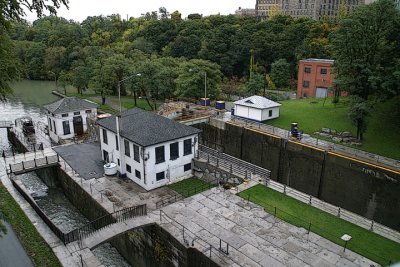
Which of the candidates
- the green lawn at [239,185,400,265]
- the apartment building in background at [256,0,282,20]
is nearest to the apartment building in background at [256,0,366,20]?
the apartment building in background at [256,0,282,20]

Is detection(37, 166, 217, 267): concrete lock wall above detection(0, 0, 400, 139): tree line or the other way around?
the other way around

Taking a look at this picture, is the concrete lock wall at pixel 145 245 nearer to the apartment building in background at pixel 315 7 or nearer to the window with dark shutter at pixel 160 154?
the window with dark shutter at pixel 160 154

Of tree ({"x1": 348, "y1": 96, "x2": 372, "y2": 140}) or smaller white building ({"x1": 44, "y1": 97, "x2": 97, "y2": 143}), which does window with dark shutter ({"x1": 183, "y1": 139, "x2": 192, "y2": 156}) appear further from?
smaller white building ({"x1": 44, "y1": 97, "x2": 97, "y2": 143})

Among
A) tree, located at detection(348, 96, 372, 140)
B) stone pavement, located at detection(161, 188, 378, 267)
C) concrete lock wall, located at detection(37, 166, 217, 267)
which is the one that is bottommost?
concrete lock wall, located at detection(37, 166, 217, 267)

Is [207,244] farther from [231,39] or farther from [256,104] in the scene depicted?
[231,39]

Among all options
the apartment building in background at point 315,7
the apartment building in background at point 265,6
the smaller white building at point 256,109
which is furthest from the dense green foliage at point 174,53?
the apartment building in background at point 265,6

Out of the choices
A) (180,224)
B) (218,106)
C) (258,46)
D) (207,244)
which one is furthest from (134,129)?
(258,46)

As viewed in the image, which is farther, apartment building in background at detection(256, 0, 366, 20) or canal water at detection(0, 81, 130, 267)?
apartment building in background at detection(256, 0, 366, 20)

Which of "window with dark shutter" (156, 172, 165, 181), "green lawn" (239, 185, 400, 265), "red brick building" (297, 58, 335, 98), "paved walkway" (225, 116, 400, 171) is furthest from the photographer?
"red brick building" (297, 58, 335, 98)

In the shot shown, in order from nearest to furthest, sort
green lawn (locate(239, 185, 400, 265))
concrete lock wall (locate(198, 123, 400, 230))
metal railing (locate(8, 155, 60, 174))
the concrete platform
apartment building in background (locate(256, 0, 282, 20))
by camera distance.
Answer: green lawn (locate(239, 185, 400, 265)) < concrete lock wall (locate(198, 123, 400, 230)) < metal railing (locate(8, 155, 60, 174)) < the concrete platform < apartment building in background (locate(256, 0, 282, 20))
